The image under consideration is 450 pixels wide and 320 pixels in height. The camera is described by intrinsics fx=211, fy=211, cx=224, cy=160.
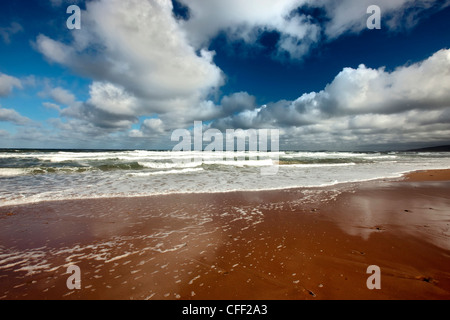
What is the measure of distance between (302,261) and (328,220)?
101 inches

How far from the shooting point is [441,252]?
144 inches

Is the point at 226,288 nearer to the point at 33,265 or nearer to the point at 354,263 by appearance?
the point at 354,263

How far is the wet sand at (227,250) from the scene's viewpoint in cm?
274

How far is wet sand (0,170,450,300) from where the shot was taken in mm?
2742

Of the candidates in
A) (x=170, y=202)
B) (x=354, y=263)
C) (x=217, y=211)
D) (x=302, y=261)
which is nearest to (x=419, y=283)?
(x=354, y=263)

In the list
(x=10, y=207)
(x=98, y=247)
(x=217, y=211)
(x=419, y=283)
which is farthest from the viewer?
(x=10, y=207)

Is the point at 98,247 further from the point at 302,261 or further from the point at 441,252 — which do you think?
the point at 441,252

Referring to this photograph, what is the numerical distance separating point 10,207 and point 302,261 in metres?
9.10

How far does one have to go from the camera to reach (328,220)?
552 centimetres

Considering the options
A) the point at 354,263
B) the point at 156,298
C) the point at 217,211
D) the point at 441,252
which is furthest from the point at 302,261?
the point at 217,211

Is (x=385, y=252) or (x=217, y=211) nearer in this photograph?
(x=385, y=252)

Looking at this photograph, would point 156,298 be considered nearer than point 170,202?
Yes

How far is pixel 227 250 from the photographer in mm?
3855

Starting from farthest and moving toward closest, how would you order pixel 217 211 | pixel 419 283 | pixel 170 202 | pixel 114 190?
pixel 114 190 < pixel 170 202 < pixel 217 211 < pixel 419 283
